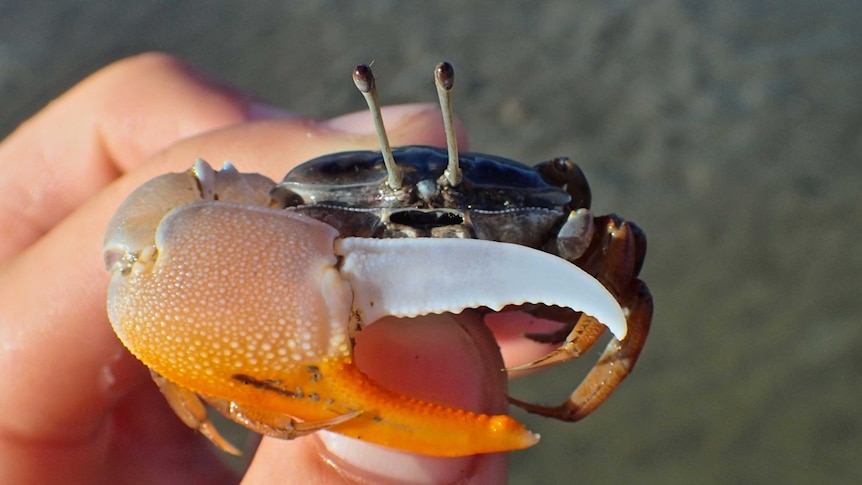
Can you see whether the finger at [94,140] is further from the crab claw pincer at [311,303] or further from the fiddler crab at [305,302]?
the crab claw pincer at [311,303]

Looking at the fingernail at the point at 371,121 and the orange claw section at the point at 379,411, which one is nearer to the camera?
the orange claw section at the point at 379,411

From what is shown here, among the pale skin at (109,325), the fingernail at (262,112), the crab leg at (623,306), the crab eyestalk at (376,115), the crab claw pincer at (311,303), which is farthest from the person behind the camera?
the fingernail at (262,112)

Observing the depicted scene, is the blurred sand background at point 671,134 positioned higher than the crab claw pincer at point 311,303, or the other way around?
the crab claw pincer at point 311,303

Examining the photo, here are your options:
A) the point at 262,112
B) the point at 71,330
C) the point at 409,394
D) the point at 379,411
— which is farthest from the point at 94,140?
the point at 379,411

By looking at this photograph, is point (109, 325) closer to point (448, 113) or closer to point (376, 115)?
point (376, 115)

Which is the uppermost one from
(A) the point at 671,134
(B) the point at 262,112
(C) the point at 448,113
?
(C) the point at 448,113

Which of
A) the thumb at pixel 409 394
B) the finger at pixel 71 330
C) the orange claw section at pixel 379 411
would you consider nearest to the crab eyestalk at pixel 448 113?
the thumb at pixel 409 394

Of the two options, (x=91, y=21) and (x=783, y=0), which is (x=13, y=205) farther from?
(x=783, y=0)
